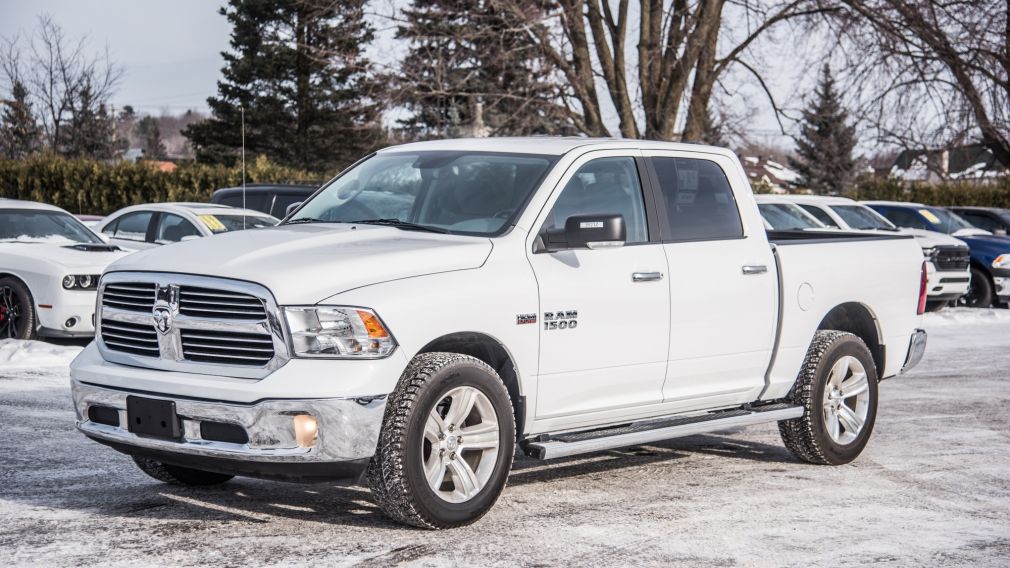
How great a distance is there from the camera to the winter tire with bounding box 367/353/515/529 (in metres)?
5.65

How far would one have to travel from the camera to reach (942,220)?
78.7 feet

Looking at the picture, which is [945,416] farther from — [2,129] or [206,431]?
[2,129]

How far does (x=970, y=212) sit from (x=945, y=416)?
57.7ft

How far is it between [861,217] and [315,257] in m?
17.6

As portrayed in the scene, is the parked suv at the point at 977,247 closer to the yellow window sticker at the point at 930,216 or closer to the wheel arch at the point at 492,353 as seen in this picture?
the yellow window sticker at the point at 930,216

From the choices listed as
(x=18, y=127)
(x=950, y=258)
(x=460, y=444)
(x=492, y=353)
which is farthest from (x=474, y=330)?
(x=18, y=127)

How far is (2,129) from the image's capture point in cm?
4669

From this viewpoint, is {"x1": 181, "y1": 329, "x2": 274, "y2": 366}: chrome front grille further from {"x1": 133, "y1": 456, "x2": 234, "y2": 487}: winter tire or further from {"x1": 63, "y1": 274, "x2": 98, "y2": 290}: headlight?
{"x1": 63, "y1": 274, "x2": 98, "y2": 290}: headlight

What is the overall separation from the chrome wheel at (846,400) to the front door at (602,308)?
1701 millimetres

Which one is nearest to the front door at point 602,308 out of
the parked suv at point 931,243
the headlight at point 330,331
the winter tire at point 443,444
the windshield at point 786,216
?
the winter tire at point 443,444

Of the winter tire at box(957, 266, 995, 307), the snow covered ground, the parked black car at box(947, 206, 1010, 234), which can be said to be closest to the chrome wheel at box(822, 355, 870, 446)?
the snow covered ground

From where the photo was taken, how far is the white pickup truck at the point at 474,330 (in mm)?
5543

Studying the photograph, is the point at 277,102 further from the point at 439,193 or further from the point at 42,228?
the point at 439,193

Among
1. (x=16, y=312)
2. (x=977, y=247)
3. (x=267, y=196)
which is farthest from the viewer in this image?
(x=977, y=247)
